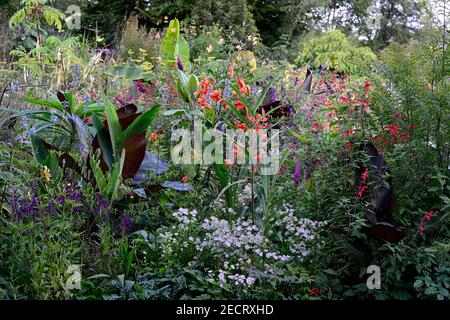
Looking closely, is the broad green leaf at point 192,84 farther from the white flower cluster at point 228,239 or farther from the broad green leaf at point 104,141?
the white flower cluster at point 228,239

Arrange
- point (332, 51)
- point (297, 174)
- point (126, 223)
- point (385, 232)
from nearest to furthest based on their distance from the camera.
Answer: point (385, 232)
point (126, 223)
point (297, 174)
point (332, 51)

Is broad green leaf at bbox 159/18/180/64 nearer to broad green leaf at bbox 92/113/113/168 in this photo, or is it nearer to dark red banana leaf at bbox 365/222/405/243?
broad green leaf at bbox 92/113/113/168

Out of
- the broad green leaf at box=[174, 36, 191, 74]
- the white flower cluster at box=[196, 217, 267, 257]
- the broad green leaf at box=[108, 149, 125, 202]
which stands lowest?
the white flower cluster at box=[196, 217, 267, 257]

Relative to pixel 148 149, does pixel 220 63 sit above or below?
above

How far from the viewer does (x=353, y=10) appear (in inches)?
746

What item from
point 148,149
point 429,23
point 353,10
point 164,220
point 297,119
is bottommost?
point 164,220

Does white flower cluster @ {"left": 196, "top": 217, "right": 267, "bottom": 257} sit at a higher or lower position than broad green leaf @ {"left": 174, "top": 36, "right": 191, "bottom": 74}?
lower

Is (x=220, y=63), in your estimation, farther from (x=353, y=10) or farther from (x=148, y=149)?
(x=353, y=10)

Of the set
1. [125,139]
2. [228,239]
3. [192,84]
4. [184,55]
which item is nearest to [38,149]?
[125,139]

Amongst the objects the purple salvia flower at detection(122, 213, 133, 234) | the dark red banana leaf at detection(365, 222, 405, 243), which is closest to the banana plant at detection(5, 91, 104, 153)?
the purple salvia flower at detection(122, 213, 133, 234)

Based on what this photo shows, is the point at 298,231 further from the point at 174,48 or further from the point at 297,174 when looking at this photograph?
the point at 174,48

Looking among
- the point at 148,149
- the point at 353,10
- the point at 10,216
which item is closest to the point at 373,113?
the point at 148,149
